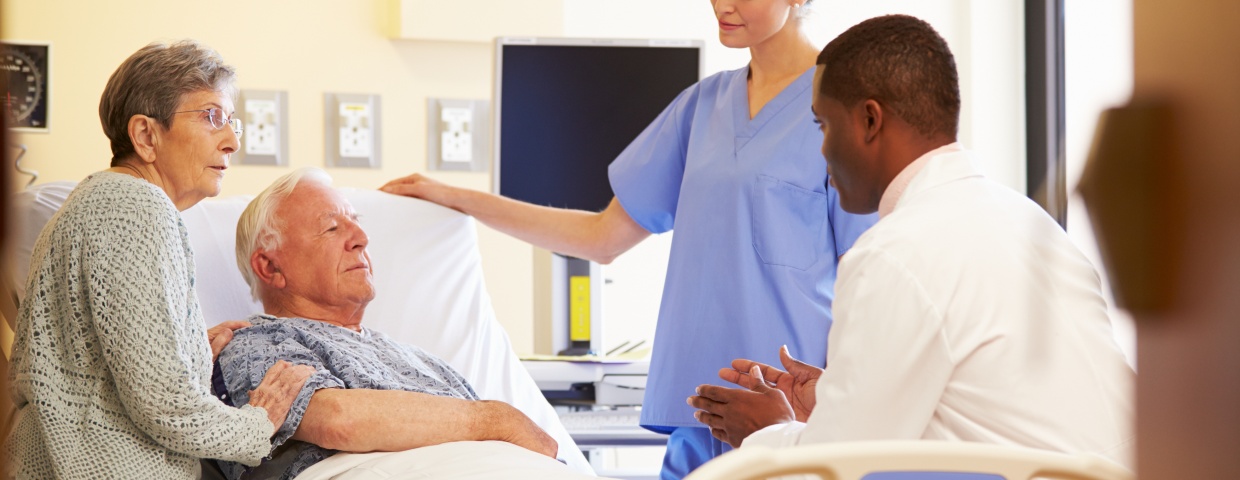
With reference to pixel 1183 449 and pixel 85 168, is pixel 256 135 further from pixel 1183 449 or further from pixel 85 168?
pixel 1183 449

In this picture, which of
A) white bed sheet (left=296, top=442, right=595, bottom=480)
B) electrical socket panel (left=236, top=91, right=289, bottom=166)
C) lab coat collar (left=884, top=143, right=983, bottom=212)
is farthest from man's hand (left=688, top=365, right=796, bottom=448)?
electrical socket panel (left=236, top=91, right=289, bottom=166)

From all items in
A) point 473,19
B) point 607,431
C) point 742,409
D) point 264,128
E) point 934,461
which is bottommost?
point 607,431

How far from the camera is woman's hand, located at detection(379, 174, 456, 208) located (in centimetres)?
242

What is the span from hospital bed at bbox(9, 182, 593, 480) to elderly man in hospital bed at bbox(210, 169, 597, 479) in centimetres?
12

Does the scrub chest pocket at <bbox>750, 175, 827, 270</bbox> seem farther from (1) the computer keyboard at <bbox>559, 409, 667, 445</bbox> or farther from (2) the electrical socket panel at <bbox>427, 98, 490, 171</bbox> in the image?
(2) the electrical socket panel at <bbox>427, 98, 490, 171</bbox>

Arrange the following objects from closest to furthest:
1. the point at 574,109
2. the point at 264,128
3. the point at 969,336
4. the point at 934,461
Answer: the point at 934,461 < the point at 969,336 < the point at 574,109 < the point at 264,128

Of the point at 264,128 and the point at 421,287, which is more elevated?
the point at 264,128

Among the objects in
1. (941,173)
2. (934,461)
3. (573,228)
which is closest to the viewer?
(934,461)

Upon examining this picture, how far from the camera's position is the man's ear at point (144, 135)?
158 centimetres

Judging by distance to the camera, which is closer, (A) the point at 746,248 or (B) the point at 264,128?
(A) the point at 746,248

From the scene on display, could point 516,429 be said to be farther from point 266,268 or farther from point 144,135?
point 144,135

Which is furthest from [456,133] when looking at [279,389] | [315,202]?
[279,389]

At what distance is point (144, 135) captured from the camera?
1595 millimetres

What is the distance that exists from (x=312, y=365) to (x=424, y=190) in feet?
2.44
